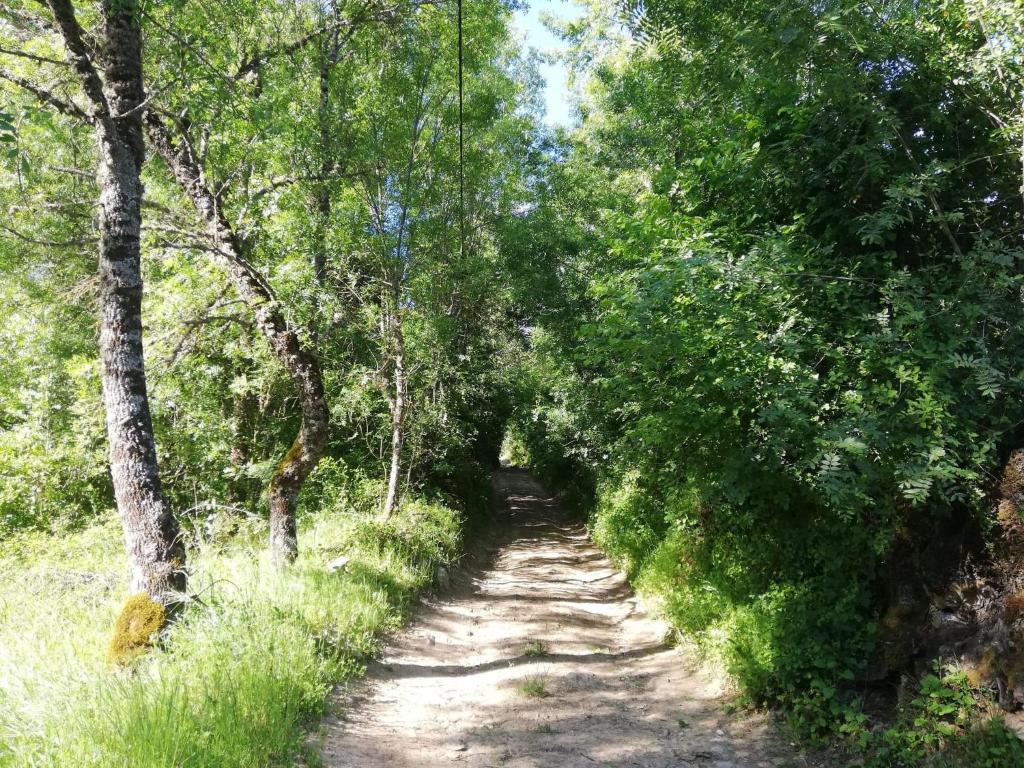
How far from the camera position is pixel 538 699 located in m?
5.55

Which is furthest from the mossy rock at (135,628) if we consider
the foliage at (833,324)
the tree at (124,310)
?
the foliage at (833,324)

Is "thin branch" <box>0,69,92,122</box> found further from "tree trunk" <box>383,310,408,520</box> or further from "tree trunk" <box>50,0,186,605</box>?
"tree trunk" <box>383,310,408,520</box>

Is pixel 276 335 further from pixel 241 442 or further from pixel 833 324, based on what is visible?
pixel 833 324

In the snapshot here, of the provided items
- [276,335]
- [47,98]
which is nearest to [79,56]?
[47,98]

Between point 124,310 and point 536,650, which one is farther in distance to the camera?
point 536,650

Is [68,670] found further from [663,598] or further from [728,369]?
[663,598]

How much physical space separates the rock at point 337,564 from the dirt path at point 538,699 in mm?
1098

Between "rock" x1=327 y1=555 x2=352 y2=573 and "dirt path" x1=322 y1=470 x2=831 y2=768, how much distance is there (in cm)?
110

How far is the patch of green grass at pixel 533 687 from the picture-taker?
222 inches

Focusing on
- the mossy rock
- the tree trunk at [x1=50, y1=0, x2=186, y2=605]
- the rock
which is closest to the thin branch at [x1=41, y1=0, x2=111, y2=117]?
the tree trunk at [x1=50, y1=0, x2=186, y2=605]

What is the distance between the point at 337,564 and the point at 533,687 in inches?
115

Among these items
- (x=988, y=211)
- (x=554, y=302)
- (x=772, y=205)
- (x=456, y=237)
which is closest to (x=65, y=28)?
(x=772, y=205)

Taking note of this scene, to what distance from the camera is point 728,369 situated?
16.0ft

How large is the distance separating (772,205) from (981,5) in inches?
89.3
